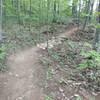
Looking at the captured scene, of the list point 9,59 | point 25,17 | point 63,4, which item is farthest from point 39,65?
point 63,4

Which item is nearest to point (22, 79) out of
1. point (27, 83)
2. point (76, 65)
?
point (27, 83)

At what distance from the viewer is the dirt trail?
241 inches

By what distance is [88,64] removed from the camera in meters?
8.29

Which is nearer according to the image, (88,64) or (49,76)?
(49,76)

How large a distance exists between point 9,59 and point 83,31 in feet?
34.4

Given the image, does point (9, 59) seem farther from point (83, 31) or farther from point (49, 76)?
point (83, 31)

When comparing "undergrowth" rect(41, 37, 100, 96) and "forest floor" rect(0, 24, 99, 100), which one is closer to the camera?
"forest floor" rect(0, 24, 99, 100)

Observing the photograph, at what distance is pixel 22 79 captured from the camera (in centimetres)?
719

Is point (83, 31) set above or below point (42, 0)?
below

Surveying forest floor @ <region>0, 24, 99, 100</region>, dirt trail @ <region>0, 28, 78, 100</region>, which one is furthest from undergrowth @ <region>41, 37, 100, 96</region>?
dirt trail @ <region>0, 28, 78, 100</region>

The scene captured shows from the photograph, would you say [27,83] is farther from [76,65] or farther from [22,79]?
[76,65]

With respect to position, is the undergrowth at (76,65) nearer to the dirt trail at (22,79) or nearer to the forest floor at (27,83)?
the forest floor at (27,83)

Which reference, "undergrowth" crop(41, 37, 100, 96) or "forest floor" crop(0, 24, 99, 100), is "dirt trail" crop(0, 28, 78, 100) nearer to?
"forest floor" crop(0, 24, 99, 100)

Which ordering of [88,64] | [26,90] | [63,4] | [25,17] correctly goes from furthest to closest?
[63,4] < [25,17] < [88,64] < [26,90]
